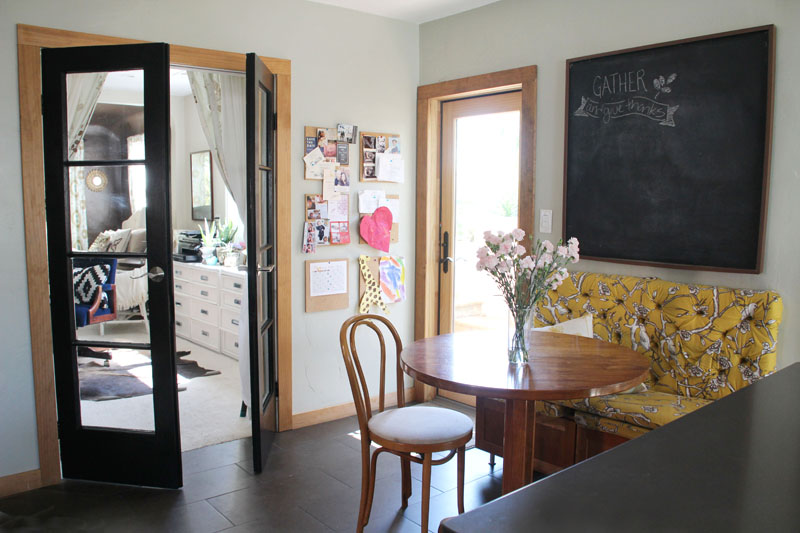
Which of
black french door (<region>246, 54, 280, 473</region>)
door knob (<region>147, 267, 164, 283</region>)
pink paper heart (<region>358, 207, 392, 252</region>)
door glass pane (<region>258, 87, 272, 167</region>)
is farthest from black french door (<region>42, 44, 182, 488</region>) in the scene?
pink paper heart (<region>358, 207, 392, 252</region>)

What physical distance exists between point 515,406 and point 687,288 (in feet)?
3.80

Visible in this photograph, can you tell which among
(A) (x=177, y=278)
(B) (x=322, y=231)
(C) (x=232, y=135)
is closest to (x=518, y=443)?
(B) (x=322, y=231)

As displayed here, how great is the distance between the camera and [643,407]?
2566 millimetres

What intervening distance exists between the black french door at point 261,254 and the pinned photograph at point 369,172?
0.68m

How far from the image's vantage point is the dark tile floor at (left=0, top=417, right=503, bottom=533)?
260 centimetres

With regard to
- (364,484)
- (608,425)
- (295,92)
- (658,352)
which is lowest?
(364,484)

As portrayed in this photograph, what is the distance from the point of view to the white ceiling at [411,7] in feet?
12.2

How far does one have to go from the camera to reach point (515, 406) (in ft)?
7.30

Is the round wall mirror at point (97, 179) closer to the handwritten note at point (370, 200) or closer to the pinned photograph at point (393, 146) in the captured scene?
the handwritten note at point (370, 200)

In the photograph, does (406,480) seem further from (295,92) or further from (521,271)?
(295,92)

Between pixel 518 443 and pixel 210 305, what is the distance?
3863 mm

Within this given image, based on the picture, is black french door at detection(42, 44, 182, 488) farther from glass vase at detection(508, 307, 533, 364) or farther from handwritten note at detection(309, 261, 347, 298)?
glass vase at detection(508, 307, 533, 364)

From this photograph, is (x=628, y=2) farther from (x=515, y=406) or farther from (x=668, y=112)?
(x=515, y=406)

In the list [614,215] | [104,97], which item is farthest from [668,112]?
[104,97]
